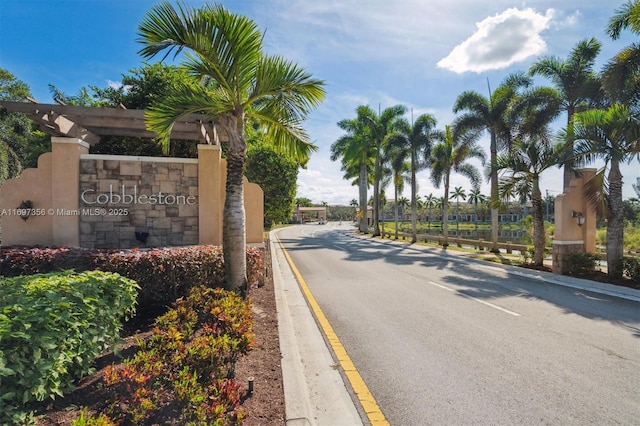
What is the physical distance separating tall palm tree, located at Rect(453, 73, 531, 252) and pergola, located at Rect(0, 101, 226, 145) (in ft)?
48.5

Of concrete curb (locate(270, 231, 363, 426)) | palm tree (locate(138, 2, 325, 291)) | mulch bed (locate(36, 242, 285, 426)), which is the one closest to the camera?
mulch bed (locate(36, 242, 285, 426))

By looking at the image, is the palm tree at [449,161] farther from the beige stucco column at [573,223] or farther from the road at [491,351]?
the road at [491,351]

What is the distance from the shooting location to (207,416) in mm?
2270

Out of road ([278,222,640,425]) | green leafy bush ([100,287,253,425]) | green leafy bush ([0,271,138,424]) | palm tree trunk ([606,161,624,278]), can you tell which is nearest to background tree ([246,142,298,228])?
road ([278,222,640,425])

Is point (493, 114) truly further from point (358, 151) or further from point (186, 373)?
point (186, 373)

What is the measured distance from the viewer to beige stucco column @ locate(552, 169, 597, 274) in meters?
10.9

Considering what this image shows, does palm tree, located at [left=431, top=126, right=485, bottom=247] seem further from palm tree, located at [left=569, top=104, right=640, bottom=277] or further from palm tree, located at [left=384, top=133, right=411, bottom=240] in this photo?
palm tree, located at [left=569, top=104, right=640, bottom=277]

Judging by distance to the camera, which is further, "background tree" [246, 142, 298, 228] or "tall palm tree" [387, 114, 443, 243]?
"tall palm tree" [387, 114, 443, 243]

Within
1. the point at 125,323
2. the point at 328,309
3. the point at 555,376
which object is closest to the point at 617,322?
the point at 555,376

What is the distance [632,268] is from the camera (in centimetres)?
936

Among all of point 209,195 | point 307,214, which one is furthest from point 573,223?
point 307,214

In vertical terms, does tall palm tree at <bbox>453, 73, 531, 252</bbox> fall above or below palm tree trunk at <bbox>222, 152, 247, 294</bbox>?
above

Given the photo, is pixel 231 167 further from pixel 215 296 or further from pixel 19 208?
pixel 19 208

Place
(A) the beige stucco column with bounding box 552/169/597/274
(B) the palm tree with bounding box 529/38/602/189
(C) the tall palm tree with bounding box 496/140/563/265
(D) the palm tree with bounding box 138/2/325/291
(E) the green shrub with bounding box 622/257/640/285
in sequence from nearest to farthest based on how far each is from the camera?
(D) the palm tree with bounding box 138/2/325/291, (E) the green shrub with bounding box 622/257/640/285, (A) the beige stucco column with bounding box 552/169/597/274, (C) the tall palm tree with bounding box 496/140/563/265, (B) the palm tree with bounding box 529/38/602/189
